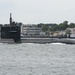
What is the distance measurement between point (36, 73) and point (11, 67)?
587 centimetres

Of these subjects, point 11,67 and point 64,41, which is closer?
point 11,67

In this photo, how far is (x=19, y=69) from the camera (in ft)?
161

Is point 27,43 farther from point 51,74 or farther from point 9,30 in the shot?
point 51,74

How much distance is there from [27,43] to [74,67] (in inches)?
2968

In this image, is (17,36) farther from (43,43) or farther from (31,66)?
(31,66)

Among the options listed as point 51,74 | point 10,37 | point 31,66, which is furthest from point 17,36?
point 51,74

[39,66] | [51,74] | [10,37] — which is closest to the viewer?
[51,74]

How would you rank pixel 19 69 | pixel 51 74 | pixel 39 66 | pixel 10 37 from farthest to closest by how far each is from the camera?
pixel 10 37, pixel 39 66, pixel 19 69, pixel 51 74

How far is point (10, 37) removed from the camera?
123 m

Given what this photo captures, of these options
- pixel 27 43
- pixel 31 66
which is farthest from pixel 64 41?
pixel 31 66

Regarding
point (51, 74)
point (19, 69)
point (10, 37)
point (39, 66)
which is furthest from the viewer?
point (10, 37)

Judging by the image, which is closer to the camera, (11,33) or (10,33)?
(10,33)

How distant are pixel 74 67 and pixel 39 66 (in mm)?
4097

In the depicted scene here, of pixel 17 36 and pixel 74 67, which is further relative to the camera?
pixel 17 36
